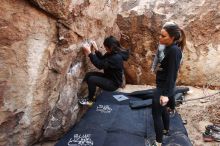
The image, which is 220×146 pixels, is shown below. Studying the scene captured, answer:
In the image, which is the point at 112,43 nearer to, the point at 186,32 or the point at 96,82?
the point at 96,82

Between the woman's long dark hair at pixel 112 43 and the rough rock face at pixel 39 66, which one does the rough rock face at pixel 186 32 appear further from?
the rough rock face at pixel 39 66

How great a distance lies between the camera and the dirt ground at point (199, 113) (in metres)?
4.36

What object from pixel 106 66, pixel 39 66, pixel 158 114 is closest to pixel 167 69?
pixel 158 114

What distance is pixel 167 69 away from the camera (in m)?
3.61

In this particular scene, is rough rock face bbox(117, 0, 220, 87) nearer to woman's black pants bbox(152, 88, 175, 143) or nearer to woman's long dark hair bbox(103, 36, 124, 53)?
woman's long dark hair bbox(103, 36, 124, 53)

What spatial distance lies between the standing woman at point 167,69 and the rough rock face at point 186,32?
100 inches

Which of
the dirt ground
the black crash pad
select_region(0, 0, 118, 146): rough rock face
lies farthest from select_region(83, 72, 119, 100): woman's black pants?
the dirt ground

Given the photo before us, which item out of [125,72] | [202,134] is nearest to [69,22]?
[202,134]

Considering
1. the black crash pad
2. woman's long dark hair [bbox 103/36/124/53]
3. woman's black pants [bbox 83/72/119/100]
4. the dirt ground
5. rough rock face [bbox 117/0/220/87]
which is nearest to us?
the black crash pad

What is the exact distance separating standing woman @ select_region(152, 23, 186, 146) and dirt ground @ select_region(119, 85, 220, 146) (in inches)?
32.0

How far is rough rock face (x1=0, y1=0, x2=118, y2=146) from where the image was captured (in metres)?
→ 3.14

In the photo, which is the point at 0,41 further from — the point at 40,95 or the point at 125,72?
the point at 125,72

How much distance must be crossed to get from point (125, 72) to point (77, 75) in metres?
2.33

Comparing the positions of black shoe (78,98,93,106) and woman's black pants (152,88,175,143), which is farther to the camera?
black shoe (78,98,93,106)
